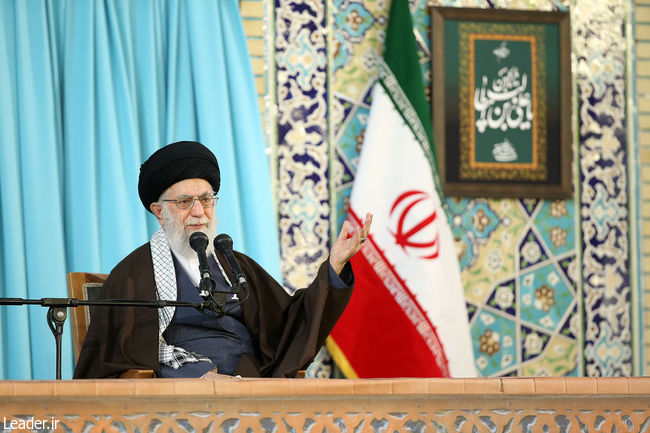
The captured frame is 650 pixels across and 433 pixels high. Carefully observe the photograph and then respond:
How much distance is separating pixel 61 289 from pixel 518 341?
2068mm

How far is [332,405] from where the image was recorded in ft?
6.33

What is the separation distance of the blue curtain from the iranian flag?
1.46 ft

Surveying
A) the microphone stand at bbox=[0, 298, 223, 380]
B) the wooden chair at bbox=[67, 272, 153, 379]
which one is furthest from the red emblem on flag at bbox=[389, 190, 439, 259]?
the microphone stand at bbox=[0, 298, 223, 380]

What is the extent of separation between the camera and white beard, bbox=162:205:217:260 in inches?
122

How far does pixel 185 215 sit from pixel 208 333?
1.27ft

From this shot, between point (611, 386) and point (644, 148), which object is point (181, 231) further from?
point (644, 148)

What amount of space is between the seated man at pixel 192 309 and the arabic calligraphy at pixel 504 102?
1.64m

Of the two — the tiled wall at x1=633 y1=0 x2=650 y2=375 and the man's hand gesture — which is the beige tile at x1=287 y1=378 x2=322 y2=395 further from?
the tiled wall at x1=633 y1=0 x2=650 y2=375

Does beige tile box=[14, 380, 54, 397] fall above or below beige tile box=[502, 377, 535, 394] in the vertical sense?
above

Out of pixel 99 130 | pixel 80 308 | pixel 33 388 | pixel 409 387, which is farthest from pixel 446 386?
pixel 99 130

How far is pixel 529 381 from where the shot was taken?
198cm

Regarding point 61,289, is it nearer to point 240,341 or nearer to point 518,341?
point 240,341

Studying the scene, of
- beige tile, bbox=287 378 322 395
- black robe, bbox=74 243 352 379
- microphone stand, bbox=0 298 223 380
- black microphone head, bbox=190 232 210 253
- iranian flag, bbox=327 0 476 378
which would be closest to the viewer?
beige tile, bbox=287 378 322 395

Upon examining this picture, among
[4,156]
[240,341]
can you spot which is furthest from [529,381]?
[4,156]
